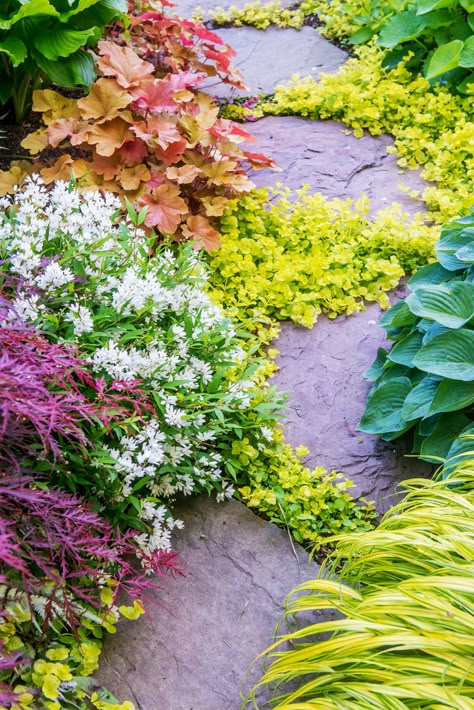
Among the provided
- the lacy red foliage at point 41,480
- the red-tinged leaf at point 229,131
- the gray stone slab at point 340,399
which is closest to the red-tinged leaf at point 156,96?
the red-tinged leaf at point 229,131

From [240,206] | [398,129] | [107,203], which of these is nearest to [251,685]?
[107,203]

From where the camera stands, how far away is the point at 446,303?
2500 millimetres

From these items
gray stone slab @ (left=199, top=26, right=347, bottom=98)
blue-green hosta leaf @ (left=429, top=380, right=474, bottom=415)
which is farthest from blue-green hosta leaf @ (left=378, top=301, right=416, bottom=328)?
gray stone slab @ (left=199, top=26, right=347, bottom=98)

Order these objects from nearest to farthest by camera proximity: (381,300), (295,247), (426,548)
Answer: (426,548) → (381,300) → (295,247)

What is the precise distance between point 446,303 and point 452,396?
36 centimetres

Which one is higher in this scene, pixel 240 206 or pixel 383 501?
pixel 240 206

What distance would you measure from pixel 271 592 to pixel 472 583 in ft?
2.65

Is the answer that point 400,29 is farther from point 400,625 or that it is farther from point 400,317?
point 400,625

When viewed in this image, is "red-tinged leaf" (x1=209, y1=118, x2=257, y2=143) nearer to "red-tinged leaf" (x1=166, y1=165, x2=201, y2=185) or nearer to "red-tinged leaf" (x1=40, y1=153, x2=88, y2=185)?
"red-tinged leaf" (x1=166, y1=165, x2=201, y2=185)

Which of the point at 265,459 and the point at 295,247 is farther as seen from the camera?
the point at 295,247

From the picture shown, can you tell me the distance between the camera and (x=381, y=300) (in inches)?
129

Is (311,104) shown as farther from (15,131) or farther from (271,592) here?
(271,592)

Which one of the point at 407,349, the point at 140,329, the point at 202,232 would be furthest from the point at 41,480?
the point at 202,232

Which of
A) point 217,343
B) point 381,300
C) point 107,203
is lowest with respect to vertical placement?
point 381,300
